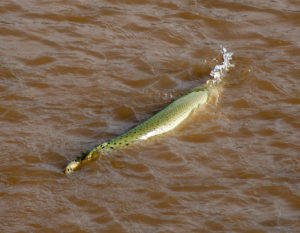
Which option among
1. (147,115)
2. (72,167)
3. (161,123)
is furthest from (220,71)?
(72,167)

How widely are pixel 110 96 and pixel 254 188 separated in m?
2.10

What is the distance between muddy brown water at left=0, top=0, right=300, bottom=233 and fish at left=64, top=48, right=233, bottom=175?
89 millimetres

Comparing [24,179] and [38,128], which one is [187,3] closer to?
[38,128]

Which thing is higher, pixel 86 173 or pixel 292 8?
pixel 292 8

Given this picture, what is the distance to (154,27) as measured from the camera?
796 centimetres

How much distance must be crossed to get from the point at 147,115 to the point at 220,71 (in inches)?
53.7

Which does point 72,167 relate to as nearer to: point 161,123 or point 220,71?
point 161,123

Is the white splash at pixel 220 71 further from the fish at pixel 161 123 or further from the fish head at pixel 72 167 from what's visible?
the fish head at pixel 72 167

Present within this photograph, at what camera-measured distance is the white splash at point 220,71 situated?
6918mm

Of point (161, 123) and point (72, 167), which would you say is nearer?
point (72, 167)

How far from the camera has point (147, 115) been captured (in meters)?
6.27

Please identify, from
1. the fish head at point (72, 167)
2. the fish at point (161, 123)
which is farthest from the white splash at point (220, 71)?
the fish head at point (72, 167)

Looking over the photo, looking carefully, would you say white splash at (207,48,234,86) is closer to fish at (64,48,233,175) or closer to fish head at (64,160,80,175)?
fish at (64,48,233,175)

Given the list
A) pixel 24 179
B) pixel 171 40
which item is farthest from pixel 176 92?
pixel 24 179
